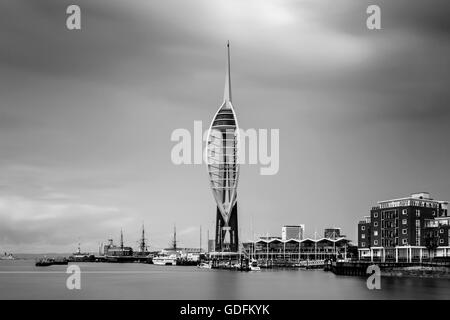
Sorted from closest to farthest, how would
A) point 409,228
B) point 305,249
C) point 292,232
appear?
point 409,228 < point 305,249 < point 292,232

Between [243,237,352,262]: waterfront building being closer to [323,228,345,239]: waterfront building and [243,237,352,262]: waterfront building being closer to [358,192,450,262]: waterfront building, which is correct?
[323,228,345,239]: waterfront building

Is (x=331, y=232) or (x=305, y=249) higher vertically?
(x=331, y=232)

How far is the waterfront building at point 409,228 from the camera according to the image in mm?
118375

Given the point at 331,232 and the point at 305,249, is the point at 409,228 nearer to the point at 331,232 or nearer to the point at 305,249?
the point at 305,249

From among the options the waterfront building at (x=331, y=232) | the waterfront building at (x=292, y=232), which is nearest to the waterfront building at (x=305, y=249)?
the waterfront building at (x=292, y=232)

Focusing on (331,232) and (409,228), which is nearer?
(409,228)

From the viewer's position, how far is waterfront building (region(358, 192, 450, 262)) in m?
118

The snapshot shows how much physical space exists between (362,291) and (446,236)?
44908mm

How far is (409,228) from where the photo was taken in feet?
394

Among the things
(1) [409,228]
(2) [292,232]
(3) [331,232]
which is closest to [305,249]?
(2) [292,232]

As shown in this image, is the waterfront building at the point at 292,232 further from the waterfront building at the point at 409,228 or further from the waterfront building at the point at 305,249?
the waterfront building at the point at 409,228

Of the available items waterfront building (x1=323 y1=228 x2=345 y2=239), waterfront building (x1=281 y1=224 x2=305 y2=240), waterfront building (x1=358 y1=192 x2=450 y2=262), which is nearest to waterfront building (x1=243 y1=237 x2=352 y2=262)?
waterfront building (x1=281 y1=224 x2=305 y2=240)

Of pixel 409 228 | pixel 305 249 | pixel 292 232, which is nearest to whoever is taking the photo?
pixel 409 228

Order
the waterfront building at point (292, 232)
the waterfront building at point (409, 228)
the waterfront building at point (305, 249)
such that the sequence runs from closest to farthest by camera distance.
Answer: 1. the waterfront building at point (409, 228)
2. the waterfront building at point (305, 249)
3. the waterfront building at point (292, 232)
